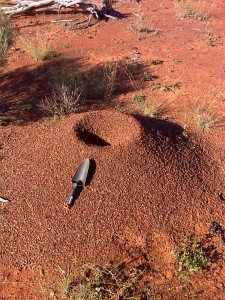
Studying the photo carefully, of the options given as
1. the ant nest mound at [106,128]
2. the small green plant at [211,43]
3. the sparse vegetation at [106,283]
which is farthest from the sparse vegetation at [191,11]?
the sparse vegetation at [106,283]

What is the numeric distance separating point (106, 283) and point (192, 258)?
2.70 ft

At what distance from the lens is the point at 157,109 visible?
4.73 metres

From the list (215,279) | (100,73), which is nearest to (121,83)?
(100,73)

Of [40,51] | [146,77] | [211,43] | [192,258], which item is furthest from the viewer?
[211,43]

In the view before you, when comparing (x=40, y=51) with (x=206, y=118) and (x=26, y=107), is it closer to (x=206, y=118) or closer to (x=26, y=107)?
(x=26, y=107)

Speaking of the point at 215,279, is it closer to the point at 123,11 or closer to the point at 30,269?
the point at 30,269

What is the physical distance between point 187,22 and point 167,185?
701 cm

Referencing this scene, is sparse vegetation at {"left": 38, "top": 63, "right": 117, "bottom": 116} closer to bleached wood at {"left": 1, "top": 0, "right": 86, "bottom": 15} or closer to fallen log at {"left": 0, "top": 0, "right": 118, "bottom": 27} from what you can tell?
fallen log at {"left": 0, "top": 0, "right": 118, "bottom": 27}

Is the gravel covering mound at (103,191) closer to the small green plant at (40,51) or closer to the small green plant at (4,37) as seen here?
the small green plant at (4,37)

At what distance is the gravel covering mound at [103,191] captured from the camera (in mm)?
2766

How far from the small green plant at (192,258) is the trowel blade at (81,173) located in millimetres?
1116

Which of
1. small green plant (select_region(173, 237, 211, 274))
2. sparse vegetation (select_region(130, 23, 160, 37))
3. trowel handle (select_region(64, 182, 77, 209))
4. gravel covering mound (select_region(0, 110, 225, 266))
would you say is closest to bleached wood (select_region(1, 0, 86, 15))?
sparse vegetation (select_region(130, 23, 160, 37))

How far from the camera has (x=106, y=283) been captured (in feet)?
8.05

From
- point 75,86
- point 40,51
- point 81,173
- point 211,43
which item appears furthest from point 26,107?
point 211,43
